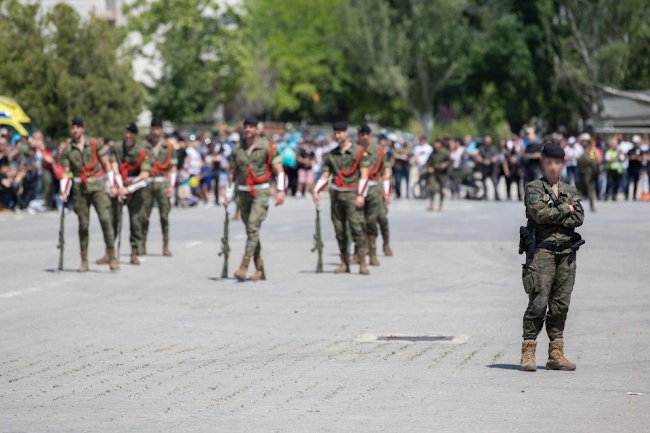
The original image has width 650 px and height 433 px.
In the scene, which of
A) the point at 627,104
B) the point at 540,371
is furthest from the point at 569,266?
the point at 627,104

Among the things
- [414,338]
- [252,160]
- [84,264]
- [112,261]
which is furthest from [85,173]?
[414,338]

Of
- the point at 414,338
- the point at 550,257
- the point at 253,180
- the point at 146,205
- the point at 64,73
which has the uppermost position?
the point at 64,73

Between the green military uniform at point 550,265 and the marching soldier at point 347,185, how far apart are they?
27.5 ft

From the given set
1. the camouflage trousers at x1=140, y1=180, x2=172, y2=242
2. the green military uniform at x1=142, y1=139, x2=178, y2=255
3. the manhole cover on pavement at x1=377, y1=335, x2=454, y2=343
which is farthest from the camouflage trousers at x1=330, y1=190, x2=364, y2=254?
the manhole cover on pavement at x1=377, y1=335, x2=454, y2=343

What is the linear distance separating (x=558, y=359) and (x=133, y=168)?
11253 mm

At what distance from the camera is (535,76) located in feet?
267

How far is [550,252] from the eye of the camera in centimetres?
1094

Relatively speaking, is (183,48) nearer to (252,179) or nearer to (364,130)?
(364,130)

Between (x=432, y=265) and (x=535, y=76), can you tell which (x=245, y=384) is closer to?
(x=432, y=265)

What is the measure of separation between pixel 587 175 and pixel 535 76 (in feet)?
150

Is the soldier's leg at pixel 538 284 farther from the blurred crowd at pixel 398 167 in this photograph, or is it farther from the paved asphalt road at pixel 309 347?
the blurred crowd at pixel 398 167

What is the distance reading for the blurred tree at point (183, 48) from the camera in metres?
74.8

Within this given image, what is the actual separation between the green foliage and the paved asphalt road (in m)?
23.1

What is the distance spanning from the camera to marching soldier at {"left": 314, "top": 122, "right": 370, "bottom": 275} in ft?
63.7
